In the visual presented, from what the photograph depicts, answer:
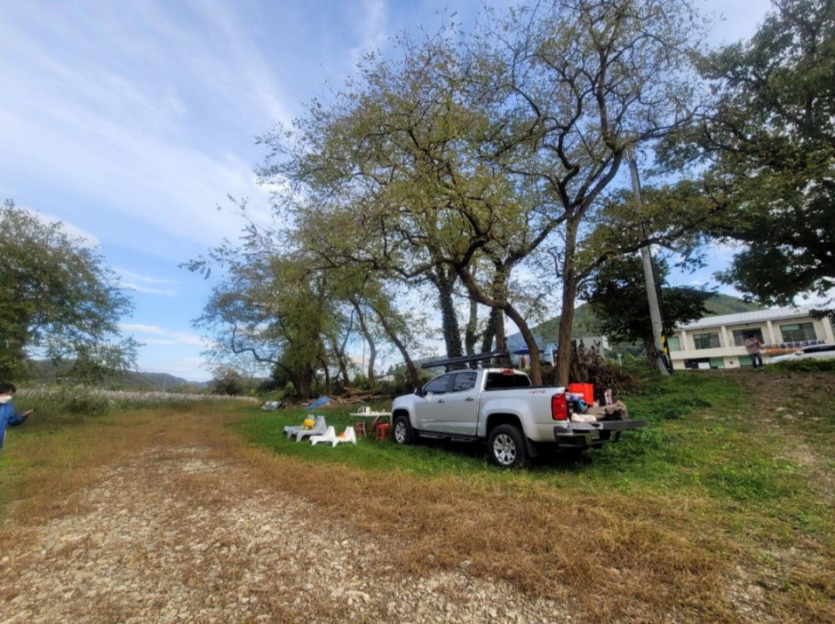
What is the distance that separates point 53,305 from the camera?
43.4ft

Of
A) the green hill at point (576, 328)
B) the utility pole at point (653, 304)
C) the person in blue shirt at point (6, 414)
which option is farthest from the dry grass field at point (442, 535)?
the green hill at point (576, 328)

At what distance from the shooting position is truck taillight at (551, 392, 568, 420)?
6.18 metres

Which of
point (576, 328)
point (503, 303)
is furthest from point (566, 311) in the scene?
point (576, 328)

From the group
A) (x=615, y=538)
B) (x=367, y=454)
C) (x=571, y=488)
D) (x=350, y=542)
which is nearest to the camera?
(x=615, y=538)

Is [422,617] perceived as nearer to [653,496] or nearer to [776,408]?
[653,496]

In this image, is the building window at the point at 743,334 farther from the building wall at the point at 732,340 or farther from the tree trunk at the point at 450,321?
the tree trunk at the point at 450,321

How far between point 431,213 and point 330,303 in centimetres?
1418

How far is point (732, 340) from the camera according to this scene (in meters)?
43.6

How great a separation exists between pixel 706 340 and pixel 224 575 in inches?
2121

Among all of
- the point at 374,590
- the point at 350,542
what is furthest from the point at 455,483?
the point at 374,590

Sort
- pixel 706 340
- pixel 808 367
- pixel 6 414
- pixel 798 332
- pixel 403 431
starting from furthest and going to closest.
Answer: pixel 706 340, pixel 798 332, pixel 808 367, pixel 403 431, pixel 6 414

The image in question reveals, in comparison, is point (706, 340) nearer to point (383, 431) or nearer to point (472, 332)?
point (472, 332)

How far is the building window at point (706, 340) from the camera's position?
4497 centimetres

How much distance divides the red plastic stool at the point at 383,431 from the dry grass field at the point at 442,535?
255 cm
